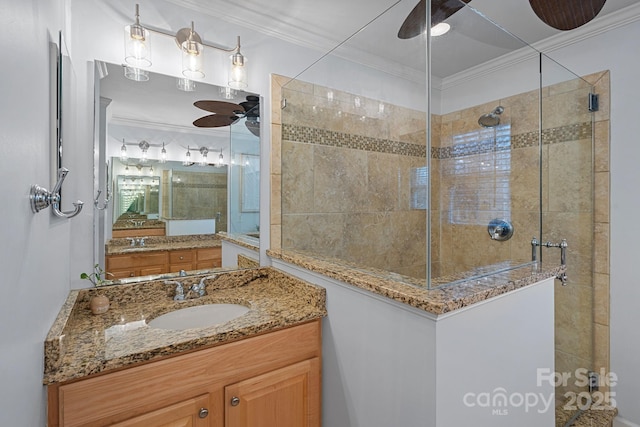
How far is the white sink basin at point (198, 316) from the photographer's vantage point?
1.39m

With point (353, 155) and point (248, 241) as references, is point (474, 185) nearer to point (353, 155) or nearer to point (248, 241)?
point (353, 155)

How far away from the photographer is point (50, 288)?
99 centimetres

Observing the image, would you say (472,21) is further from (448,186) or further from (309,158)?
(309,158)

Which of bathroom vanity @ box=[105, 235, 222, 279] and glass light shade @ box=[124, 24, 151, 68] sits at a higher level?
glass light shade @ box=[124, 24, 151, 68]

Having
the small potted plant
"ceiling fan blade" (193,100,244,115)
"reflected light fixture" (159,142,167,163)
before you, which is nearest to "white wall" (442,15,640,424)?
"ceiling fan blade" (193,100,244,115)

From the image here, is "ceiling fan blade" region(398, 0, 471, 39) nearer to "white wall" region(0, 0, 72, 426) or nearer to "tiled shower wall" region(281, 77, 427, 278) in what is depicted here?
"tiled shower wall" region(281, 77, 427, 278)

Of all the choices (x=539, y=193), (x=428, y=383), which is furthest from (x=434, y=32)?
(x=428, y=383)

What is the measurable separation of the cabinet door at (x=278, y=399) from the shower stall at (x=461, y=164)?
0.61 m

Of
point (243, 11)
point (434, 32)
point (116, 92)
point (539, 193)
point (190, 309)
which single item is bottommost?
point (190, 309)

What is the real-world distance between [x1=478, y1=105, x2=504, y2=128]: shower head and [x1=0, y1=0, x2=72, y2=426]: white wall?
2.19m

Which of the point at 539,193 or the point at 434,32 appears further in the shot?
the point at 539,193

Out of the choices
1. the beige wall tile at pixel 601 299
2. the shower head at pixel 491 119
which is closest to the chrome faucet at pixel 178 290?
the shower head at pixel 491 119

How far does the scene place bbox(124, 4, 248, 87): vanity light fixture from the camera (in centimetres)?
146

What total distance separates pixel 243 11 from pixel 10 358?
1.80 m
